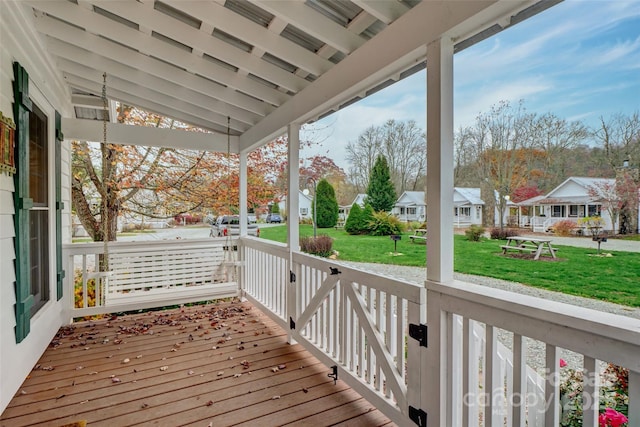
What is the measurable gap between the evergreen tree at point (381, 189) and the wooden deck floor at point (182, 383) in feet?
4.71

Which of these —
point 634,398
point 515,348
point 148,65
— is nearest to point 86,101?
point 148,65

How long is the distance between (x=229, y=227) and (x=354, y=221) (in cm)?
315

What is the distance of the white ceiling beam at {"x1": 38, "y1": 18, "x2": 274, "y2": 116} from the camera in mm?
2848

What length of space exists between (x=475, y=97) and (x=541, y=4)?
0.43m

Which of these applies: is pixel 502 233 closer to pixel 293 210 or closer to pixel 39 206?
pixel 293 210

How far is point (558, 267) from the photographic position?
1247 millimetres

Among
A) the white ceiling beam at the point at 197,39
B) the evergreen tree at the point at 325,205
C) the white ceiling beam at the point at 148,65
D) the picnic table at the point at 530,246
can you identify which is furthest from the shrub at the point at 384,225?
the white ceiling beam at the point at 148,65

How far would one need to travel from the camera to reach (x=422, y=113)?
1.92 meters

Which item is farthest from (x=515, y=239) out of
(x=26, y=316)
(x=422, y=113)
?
(x=26, y=316)

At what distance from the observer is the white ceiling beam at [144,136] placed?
13.0 feet

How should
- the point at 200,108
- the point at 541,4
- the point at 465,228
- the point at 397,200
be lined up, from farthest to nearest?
1. the point at 200,108
2. the point at 397,200
3. the point at 465,228
4. the point at 541,4

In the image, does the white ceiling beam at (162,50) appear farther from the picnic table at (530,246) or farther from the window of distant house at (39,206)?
the picnic table at (530,246)

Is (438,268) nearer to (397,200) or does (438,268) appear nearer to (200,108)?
(397,200)

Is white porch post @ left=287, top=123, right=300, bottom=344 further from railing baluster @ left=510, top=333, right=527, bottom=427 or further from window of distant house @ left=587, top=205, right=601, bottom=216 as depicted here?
window of distant house @ left=587, top=205, right=601, bottom=216
